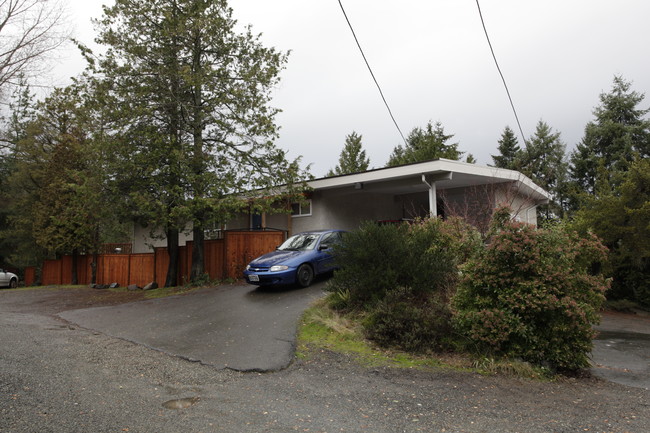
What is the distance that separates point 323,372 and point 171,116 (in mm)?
11091

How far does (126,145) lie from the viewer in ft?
42.9

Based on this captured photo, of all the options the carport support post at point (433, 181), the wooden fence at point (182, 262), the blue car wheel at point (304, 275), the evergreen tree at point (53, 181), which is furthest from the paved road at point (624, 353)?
the evergreen tree at point (53, 181)

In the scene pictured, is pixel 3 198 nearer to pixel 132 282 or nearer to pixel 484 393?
pixel 132 282

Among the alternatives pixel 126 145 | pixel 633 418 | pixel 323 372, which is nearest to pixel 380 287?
pixel 323 372

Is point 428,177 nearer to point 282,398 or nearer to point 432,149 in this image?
point 282,398

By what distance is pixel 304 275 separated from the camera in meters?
11.3

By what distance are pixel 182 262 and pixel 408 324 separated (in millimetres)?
12018

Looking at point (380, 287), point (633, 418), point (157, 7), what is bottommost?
point (633, 418)

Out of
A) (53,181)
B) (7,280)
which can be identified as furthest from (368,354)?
(7,280)

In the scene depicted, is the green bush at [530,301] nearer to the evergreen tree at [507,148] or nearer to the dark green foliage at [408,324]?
the dark green foliage at [408,324]

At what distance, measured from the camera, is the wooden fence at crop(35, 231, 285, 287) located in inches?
572

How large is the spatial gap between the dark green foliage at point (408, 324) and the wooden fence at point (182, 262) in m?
8.30

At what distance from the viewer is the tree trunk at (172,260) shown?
15625 millimetres

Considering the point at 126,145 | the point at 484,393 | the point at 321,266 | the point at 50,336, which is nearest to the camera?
the point at 484,393
